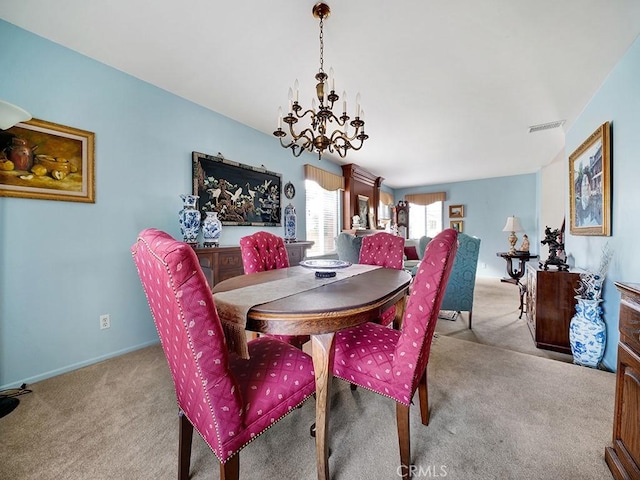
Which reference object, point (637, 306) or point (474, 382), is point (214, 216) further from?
point (637, 306)

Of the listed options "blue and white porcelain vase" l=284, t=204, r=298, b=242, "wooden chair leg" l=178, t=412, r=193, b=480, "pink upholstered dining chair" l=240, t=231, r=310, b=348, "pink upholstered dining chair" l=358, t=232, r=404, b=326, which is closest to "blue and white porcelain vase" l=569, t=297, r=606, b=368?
"pink upholstered dining chair" l=358, t=232, r=404, b=326

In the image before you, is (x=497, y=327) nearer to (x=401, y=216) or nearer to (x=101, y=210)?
(x=101, y=210)

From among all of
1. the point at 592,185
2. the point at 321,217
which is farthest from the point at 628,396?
the point at 321,217

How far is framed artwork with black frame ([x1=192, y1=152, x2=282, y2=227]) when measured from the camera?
2.86 metres

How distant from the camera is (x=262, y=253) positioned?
2227 mm

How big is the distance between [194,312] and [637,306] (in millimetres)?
1618

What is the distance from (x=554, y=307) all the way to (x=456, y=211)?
482 centimetres

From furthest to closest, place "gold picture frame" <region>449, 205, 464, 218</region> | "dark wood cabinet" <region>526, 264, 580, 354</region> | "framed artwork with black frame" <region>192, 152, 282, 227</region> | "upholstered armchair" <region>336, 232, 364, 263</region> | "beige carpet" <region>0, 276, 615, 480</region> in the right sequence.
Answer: "gold picture frame" <region>449, 205, 464, 218</region>
"upholstered armchair" <region>336, 232, 364, 263</region>
"framed artwork with black frame" <region>192, 152, 282, 227</region>
"dark wood cabinet" <region>526, 264, 580, 354</region>
"beige carpet" <region>0, 276, 615, 480</region>

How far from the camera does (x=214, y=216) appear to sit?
274 cm

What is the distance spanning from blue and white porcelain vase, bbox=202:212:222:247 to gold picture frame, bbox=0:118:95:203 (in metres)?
0.90

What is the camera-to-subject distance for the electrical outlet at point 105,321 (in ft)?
7.17

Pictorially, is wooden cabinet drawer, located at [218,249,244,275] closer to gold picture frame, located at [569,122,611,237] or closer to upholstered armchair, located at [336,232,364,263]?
upholstered armchair, located at [336,232,364,263]

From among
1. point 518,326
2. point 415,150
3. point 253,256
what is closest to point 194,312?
point 253,256

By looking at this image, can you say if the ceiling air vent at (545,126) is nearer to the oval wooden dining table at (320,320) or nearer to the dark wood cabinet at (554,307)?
the dark wood cabinet at (554,307)
